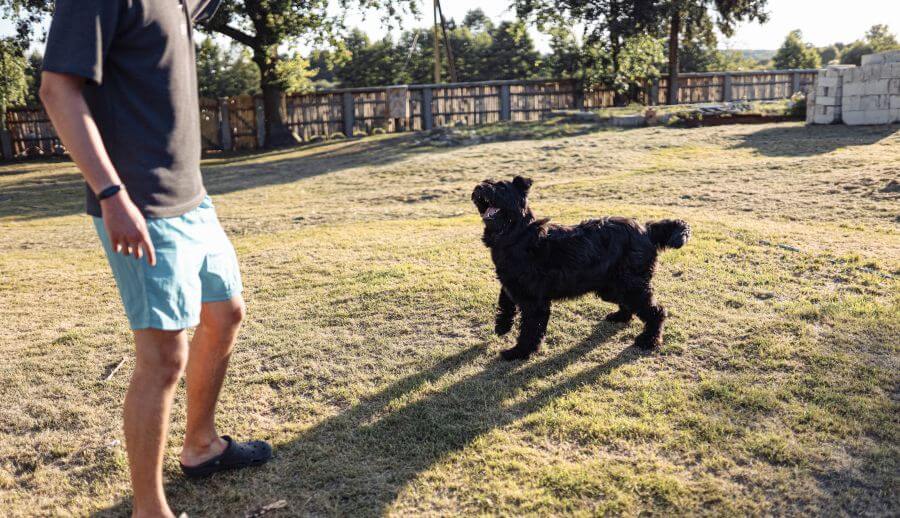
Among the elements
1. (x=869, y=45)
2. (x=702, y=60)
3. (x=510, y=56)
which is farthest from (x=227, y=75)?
(x=869, y=45)

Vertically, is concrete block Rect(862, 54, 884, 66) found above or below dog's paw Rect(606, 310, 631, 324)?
above

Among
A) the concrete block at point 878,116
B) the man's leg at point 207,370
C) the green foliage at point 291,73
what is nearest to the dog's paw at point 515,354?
the man's leg at point 207,370

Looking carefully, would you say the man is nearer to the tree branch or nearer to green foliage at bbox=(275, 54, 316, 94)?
the tree branch

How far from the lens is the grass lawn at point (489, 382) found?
10.2 feet

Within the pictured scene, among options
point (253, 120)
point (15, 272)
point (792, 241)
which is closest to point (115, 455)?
point (15, 272)

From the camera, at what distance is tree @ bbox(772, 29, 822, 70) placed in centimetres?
5844

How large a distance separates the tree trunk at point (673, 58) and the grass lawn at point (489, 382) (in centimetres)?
2583

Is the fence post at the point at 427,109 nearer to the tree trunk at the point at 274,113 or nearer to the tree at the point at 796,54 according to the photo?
the tree trunk at the point at 274,113

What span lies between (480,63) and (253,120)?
106 ft

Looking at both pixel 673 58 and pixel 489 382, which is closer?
pixel 489 382

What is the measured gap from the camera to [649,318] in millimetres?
4750

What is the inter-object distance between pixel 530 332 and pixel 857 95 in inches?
648

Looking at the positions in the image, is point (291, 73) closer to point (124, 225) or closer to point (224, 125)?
point (224, 125)

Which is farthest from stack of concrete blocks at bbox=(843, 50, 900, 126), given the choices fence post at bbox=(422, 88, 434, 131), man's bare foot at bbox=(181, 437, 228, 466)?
man's bare foot at bbox=(181, 437, 228, 466)
